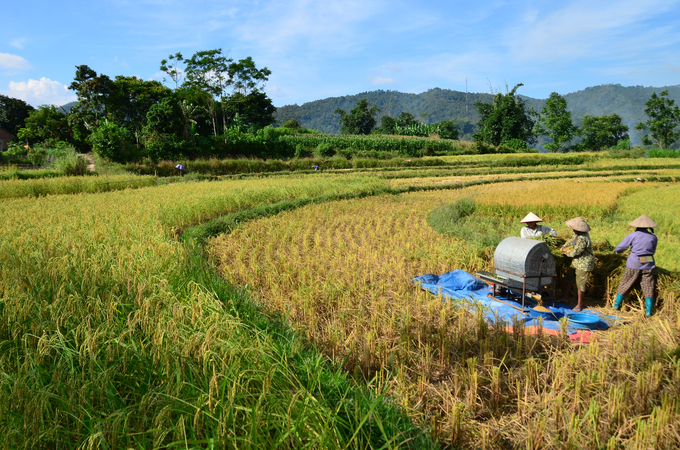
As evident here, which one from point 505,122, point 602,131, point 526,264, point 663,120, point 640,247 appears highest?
point 505,122

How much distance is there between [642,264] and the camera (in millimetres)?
4277

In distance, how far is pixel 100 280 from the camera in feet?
12.6

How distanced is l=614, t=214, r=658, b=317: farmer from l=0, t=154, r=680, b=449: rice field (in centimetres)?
16

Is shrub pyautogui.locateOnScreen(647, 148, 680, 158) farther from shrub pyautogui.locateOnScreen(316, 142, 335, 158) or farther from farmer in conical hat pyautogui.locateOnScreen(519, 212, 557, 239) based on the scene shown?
farmer in conical hat pyautogui.locateOnScreen(519, 212, 557, 239)

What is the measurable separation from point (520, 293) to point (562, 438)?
8.47 ft

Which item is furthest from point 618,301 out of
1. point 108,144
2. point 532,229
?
point 108,144

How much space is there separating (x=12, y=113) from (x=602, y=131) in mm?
83789

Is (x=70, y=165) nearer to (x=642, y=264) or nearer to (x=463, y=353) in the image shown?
(x=463, y=353)

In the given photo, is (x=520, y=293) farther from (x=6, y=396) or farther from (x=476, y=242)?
(x=6, y=396)

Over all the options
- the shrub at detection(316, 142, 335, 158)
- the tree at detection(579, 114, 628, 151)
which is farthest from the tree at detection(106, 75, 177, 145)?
the tree at detection(579, 114, 628, 151)

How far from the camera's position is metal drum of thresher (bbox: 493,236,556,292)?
14.7 ft

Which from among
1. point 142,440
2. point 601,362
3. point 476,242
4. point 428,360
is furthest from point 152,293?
point 476,242

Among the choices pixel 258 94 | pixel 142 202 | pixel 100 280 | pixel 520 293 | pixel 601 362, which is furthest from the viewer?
pixel 258 94

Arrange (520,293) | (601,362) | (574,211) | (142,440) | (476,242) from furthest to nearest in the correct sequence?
(574,211) < (476,242) < (520,293) < (601,362) < (142,440)
